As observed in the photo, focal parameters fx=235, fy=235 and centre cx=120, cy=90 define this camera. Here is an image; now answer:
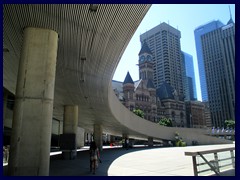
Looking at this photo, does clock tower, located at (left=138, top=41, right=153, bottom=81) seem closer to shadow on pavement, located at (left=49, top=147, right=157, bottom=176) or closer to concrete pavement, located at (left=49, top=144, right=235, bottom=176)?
concrete pavement, located at (left=49, top=144, right=235, bottom=176)

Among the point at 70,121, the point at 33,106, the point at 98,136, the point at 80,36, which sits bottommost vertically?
the point at 98,136

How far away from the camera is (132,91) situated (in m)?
95.2

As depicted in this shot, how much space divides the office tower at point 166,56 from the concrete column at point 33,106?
14354 cm

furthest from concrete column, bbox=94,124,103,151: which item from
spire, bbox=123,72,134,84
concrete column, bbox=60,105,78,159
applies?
spire, bbox=123,72,134,84

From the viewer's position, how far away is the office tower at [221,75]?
10738 centimetres

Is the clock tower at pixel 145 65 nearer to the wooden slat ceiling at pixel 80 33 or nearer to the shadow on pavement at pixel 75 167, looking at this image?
the shadow on pavement at pixel 75 167

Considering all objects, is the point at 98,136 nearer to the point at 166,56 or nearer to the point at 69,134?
the point at 69,134

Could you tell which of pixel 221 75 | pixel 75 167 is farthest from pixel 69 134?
pixel 221 75

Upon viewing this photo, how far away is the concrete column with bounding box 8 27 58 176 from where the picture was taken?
889 cm

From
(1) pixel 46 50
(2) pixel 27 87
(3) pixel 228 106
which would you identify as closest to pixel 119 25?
(1) pixel 46 50

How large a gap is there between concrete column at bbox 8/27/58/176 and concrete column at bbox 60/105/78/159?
11.3m

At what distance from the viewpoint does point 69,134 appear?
21469 mm

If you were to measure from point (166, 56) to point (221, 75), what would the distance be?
43304mm
